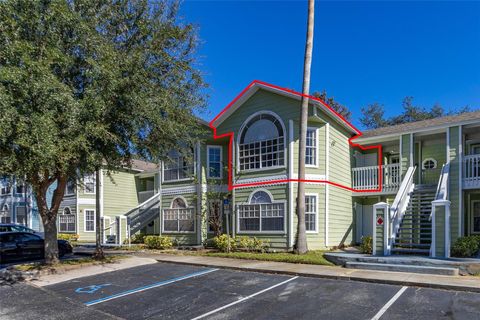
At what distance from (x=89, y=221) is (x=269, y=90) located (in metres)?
17.6

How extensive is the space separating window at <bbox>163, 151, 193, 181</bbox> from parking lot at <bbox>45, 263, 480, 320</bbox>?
9660 millimetres

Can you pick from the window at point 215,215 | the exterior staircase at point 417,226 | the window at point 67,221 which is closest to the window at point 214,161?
the window at point 215,215

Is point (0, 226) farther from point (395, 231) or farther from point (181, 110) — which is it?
point (395, 231)

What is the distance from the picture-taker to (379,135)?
18938mm

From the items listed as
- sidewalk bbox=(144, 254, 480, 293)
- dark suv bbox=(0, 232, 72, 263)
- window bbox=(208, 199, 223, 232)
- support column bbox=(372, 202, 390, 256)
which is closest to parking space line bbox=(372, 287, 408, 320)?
sidewalk bbox=(144, 254, 480, 293)

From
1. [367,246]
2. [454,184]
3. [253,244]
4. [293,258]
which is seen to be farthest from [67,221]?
[454,184]

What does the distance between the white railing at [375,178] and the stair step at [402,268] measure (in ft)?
22.1

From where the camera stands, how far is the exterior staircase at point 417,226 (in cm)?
1445

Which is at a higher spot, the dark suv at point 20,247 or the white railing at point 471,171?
the white railing at point 471,171

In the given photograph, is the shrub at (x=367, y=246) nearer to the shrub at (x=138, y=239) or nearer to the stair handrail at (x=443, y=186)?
the stair handrail at (x=443, y=186)

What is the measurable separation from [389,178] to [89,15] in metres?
14.3

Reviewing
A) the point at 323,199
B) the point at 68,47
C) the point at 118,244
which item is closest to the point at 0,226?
the point at 118,244

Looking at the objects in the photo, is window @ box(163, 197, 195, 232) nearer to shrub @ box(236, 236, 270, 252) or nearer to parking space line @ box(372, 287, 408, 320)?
shrub @ box(236, 236, 270, 252)

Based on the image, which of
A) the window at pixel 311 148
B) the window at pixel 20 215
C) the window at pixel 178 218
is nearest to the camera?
the window at pixel 311 148
